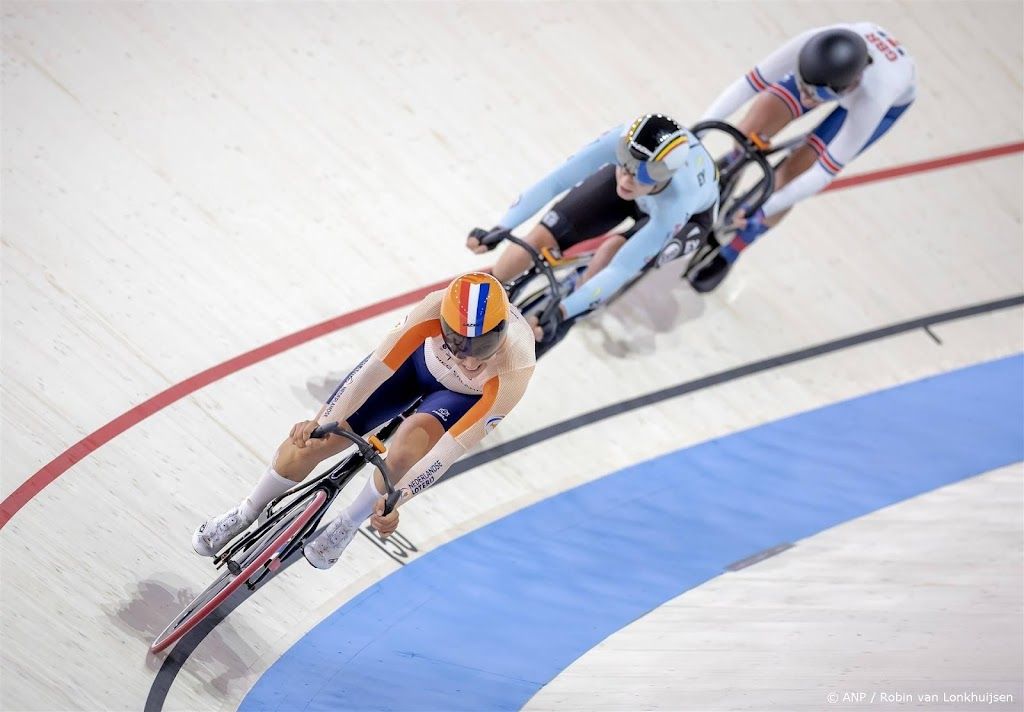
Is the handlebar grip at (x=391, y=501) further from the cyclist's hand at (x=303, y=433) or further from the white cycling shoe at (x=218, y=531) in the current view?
the white cycling shoe at (x=218, y=531)

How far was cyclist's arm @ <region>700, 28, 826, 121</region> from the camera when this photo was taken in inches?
222

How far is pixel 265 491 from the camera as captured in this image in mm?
3789

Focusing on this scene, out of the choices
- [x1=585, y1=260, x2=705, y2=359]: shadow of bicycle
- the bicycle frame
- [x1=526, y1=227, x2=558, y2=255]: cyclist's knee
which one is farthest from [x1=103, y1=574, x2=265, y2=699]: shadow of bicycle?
[x1=585, y1=260, x2=705, y2=359]: shadow of bicycle

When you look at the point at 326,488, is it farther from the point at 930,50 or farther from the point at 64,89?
the point at 930,50

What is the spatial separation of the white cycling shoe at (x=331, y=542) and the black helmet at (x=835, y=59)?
2.96 meters

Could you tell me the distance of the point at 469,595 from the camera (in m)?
4.57

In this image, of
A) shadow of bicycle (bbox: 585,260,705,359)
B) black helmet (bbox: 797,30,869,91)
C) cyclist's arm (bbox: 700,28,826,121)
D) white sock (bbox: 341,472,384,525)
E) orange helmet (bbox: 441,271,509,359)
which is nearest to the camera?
orange helmet (bbox: 441,271,509,359)

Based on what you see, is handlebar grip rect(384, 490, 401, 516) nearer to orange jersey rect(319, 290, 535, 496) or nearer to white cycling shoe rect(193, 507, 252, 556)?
orange jersey rect(319, 290, 535, 496)

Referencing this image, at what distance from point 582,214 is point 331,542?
1.90 meters

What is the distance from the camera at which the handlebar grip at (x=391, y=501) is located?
3.55 metres

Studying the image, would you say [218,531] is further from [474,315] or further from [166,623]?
[474,315]

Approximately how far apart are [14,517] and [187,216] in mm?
1770

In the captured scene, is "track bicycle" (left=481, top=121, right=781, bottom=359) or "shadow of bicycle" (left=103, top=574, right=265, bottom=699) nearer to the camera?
"shadow of bicycle" (left=103, top=574, right=265, bottom=699)

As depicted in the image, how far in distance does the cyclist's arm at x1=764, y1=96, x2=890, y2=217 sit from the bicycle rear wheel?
9.34 feet
